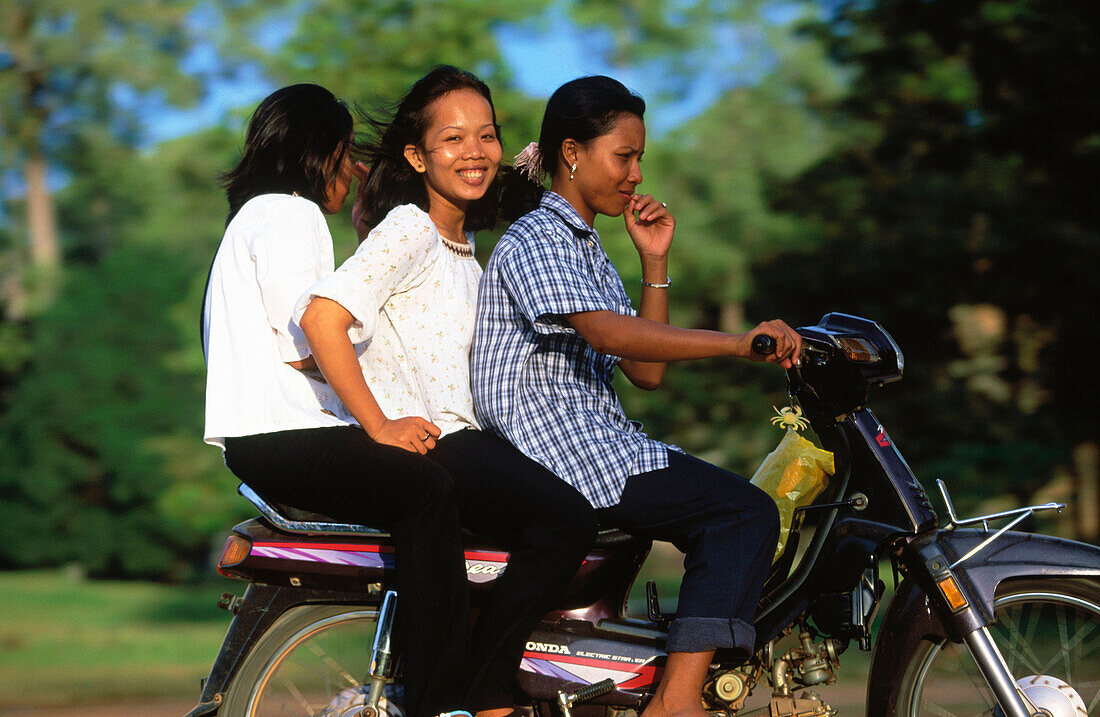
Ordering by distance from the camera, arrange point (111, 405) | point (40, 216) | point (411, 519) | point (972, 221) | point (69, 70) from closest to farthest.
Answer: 1. point (411, 519)
2. point (972, 221)
3. point (111, 405)
4. point (69, 70)
5. point (40, 216)

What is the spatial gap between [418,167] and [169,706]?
9.09 ft

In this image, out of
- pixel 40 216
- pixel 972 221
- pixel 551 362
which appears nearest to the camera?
pixel 551 362

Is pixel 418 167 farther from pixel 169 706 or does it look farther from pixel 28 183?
pixel 28 183

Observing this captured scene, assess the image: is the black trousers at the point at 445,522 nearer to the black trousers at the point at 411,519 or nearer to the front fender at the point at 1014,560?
the black trousers at the point at 411,519

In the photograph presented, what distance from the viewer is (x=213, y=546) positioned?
30.0 ft

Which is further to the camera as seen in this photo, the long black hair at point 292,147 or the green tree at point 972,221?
the green tree at point 972,221

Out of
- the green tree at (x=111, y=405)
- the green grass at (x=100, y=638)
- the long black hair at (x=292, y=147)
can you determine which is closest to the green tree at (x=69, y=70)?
the green tree at (x=111, y=405)

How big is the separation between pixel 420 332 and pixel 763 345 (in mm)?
847

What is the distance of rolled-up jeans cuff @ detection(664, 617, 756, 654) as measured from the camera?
8.61 feet

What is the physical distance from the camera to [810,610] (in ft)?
9.03

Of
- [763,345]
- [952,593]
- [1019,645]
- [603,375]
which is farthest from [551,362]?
[1019,645]

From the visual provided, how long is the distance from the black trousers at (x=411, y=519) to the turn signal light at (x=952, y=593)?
1111mm

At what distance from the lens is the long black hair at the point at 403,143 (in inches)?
117

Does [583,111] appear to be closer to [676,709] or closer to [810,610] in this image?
[810,610]
